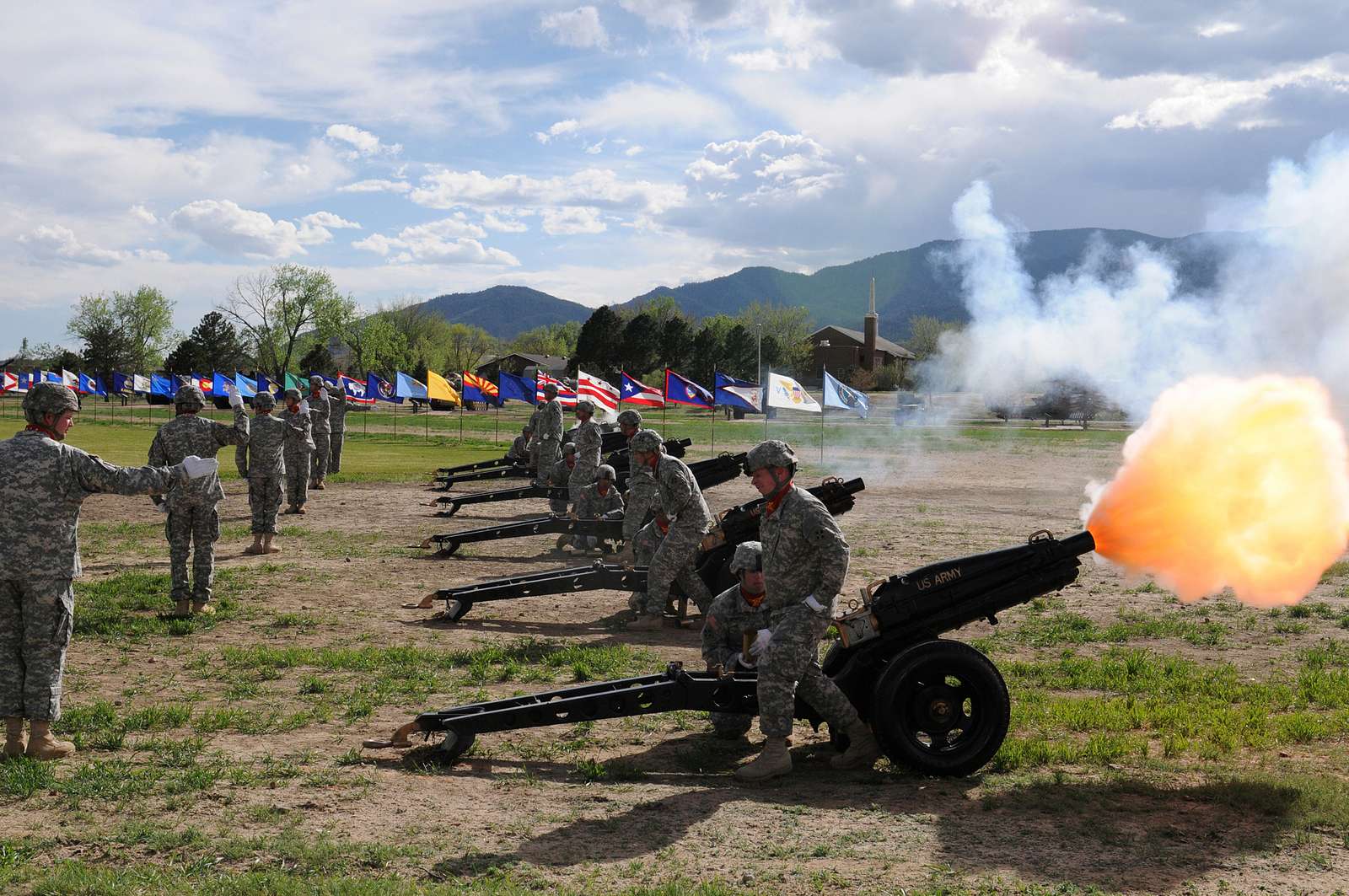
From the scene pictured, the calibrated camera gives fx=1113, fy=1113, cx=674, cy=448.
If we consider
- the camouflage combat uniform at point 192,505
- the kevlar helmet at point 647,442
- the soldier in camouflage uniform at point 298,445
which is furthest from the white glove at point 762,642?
the soldier in camouflage uniform at point 298,445

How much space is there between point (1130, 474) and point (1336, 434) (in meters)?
1.68

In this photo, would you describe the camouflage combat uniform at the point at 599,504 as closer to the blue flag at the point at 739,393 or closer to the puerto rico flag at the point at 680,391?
the puerto rico flag at the point at 680,391

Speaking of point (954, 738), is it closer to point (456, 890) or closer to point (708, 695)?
point (708, 695)

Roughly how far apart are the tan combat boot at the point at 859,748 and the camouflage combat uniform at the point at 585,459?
10801 millimetres

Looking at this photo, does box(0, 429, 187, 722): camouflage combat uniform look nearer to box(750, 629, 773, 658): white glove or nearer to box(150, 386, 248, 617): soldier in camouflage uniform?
box(750, 629, 773, 658): white glove

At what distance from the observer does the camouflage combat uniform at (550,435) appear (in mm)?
22453

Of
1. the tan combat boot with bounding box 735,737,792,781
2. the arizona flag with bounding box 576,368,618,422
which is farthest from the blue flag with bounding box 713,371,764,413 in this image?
the tan combat boot with bounding box 735,737,792,781

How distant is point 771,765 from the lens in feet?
24.2

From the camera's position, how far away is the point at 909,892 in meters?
5.49

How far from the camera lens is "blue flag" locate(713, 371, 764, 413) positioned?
32625 millimetres

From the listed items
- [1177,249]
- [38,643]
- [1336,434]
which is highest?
[1177,249]

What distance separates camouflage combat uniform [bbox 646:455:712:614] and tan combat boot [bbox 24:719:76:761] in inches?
242

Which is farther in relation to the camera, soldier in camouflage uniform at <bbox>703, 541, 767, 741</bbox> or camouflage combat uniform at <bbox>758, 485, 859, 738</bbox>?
soldier in camouflage uniform at <bbox>703, 541, 767, 741</bbox>

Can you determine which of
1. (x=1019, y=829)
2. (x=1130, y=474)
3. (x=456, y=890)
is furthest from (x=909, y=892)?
(x=1130, y=474)
